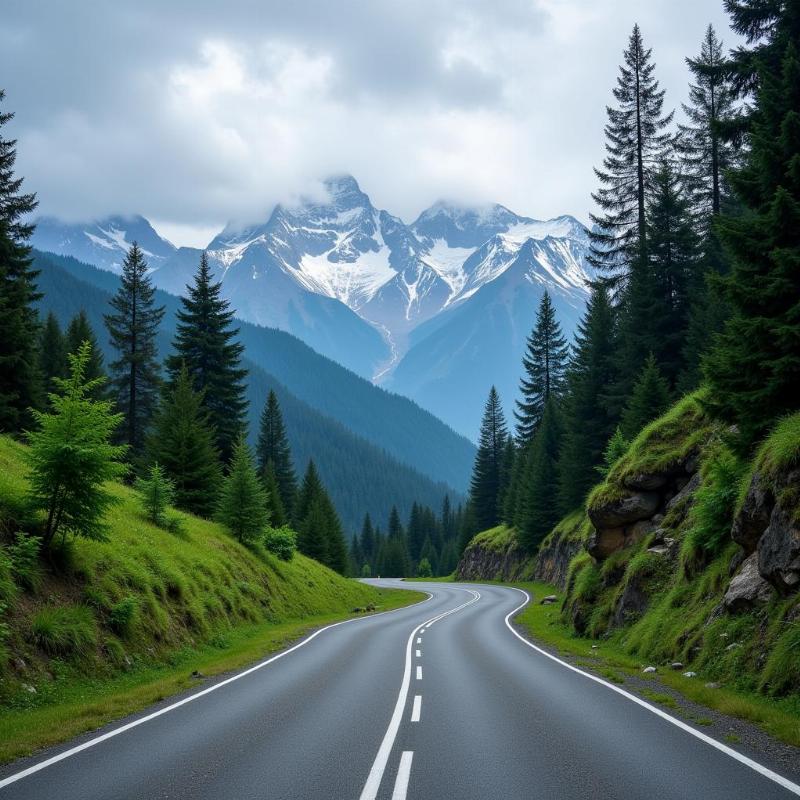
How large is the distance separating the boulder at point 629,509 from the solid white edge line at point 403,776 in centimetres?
1547

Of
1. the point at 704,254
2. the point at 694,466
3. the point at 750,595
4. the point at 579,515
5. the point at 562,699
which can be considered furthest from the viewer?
the point at 579,515

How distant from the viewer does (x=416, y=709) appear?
10555 mm

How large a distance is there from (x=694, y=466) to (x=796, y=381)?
745 centimetres

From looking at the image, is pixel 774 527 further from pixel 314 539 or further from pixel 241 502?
pixel 314 539

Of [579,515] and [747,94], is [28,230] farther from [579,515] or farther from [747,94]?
[579,515]

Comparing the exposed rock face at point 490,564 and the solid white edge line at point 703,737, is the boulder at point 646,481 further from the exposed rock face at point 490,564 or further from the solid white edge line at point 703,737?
the exposed rock face at point 490,564

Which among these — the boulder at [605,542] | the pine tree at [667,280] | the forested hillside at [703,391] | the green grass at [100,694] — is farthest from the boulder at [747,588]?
the pine tree at [667,280]

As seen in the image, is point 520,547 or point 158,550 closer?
point 158,550

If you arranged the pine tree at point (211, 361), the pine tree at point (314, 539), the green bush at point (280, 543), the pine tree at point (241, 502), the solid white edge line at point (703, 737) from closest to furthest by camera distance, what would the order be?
the solid white edge line at point (703, 737) → the pine tree at point (241, 502) → the green bush at point (280, 543) → the pine tree at point (211, 361) → the pine tree at point (314, 539)

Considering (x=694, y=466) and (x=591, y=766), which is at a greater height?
(x=694, y=466)

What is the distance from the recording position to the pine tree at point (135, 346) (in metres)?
42.9

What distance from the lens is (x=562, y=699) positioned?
37.3 ft

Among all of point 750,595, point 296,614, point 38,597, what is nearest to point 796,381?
point 750,595

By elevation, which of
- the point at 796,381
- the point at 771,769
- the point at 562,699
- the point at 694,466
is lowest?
the point at 562,699
